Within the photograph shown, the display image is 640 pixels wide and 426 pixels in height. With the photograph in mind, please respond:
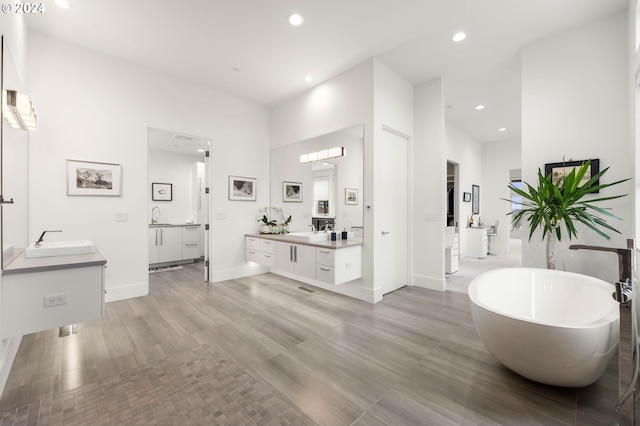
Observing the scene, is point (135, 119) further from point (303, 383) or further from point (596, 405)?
point (596, 405)

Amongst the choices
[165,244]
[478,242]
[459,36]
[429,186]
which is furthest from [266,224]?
[478,242]

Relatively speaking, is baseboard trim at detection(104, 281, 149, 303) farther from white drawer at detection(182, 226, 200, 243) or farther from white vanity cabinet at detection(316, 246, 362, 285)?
white vanity cabinet at detection(316, 246, 362, 285)

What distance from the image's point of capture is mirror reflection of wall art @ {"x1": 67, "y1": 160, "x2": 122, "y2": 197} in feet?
10.7

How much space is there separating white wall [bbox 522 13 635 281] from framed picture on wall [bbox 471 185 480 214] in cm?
435

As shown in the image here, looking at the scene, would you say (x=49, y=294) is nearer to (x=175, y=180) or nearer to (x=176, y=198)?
(x=176, y=198)

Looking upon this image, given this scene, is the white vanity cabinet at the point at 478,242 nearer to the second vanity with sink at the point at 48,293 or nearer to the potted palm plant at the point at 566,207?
the potted palm plant at the point at 566,207

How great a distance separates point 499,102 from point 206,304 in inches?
232

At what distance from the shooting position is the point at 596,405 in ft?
5.37

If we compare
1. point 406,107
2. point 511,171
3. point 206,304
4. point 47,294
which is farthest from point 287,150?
point 511,171

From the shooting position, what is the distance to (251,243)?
185 inches

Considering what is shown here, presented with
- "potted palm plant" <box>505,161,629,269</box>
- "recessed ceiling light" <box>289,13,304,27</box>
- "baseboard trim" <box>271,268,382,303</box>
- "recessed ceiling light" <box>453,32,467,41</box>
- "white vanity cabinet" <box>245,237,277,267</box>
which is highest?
"recessed ceiling light" <box>453,32,467,41</box>

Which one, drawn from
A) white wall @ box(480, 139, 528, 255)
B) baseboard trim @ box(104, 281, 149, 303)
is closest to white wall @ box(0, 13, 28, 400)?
baseboard trim @ box(104, 281, 149, 303)

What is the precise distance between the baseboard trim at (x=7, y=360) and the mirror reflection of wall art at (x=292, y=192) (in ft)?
11.7

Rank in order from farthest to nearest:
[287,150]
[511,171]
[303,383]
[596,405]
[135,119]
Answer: [511,171]
[287,150]
[135,119]
[303,383]
[596,405]
